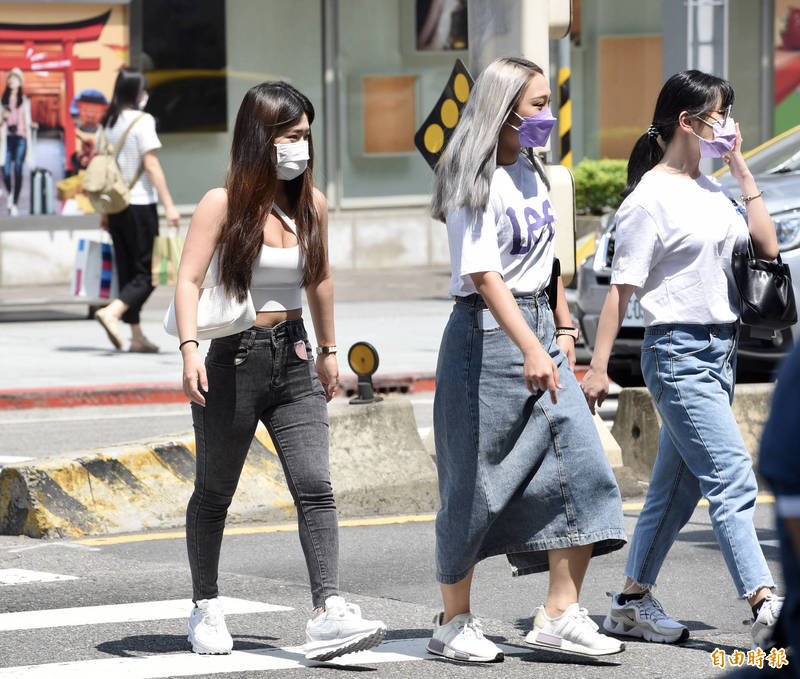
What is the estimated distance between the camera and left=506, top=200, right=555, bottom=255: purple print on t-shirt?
4609 mm

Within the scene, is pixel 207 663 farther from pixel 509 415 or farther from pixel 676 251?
pixel 676 251

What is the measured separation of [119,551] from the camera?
646 centimetres

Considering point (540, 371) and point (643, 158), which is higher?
point (643, 158)

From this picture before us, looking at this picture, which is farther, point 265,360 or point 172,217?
point 172,217

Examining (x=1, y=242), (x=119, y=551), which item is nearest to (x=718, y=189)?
(x=119, y=551)

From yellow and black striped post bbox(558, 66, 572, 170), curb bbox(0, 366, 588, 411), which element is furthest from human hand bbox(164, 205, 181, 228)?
yellow and black striped post bbox(558, 66, 572, 170)

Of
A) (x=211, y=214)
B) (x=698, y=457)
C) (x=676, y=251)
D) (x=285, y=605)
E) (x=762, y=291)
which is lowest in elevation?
(x=285, y=605)

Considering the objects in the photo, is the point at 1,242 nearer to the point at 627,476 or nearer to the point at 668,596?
the point at 627,476

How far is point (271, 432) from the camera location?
485 centimetres

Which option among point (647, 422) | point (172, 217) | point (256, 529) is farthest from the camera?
point (172, 217)

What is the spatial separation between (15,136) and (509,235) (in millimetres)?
13196

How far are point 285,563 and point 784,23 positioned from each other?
59.1 feet

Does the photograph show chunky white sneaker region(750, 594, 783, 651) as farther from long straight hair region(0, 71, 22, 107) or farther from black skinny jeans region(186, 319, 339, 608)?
long straight hair region(0, 71, 22, 107)

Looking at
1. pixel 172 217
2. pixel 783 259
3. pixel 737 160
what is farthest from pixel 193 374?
pixel 172 217
